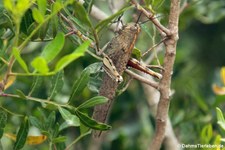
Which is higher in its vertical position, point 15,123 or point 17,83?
point 17,83

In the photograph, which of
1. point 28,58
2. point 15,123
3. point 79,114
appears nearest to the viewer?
point 79,114

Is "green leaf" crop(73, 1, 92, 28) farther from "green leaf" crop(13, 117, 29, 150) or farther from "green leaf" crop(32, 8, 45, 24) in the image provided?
"green leaf" crop(13, 117, 29, 150)

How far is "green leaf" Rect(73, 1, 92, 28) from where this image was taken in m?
0.94

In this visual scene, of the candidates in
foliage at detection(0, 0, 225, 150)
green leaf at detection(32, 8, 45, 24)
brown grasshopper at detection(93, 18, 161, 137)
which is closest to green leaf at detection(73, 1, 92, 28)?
foliage at detection(0, 0, 225, 150)

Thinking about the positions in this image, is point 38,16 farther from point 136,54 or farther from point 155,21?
point 136,54

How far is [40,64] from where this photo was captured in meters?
0.74

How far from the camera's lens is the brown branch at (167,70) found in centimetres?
111

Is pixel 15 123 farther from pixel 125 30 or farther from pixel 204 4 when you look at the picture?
pixel 204 4

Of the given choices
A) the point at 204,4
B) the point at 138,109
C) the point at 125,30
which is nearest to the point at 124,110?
the point at 138,109

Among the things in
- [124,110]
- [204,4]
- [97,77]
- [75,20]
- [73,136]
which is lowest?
[73,136]

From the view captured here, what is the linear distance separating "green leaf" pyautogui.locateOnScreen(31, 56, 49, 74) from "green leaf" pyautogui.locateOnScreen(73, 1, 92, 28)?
22cm

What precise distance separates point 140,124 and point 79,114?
1.15 metres

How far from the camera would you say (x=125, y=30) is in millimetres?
1298

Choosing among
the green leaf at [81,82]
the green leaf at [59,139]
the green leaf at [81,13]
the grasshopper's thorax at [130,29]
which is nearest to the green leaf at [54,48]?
the green leaf at [81,13]
